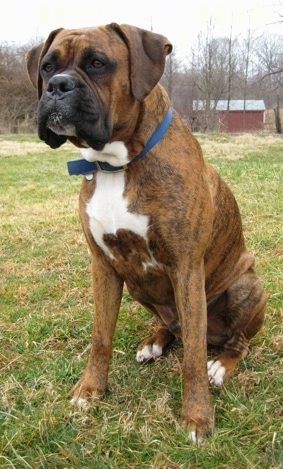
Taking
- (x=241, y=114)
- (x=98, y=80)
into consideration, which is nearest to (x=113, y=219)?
(x=98, y=80)

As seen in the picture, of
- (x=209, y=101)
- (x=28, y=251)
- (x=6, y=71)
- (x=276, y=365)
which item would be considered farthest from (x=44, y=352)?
Result: (x=209, y=101)

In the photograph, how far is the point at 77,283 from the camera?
451cm

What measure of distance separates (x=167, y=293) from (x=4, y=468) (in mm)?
1109

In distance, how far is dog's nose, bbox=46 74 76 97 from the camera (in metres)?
2.31

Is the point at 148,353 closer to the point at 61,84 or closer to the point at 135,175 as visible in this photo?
the point at 135,175

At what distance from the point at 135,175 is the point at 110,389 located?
1.15 m

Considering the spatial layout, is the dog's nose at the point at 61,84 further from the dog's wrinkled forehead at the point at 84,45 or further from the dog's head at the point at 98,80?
the dog's wrinkled forehead at the point at 84,45

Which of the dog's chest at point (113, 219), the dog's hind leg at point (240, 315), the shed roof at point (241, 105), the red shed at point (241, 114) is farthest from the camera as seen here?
the shed roof at point (241, 105)

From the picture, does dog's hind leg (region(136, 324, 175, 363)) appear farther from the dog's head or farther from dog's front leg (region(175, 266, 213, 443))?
the dog's head

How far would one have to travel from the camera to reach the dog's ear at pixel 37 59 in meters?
2.75

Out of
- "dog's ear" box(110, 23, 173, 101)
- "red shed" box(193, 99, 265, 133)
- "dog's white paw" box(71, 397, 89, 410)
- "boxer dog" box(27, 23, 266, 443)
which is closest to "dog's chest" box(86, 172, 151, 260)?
"boxer dog" box(27, 23, 266, 443)

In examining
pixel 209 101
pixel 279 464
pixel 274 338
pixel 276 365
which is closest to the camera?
pixel 279 464

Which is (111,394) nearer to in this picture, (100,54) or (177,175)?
(177,175)

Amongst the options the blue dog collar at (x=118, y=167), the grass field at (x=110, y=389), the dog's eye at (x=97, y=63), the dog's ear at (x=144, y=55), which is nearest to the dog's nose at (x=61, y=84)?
the dog's eye at (x=97, y=63)
